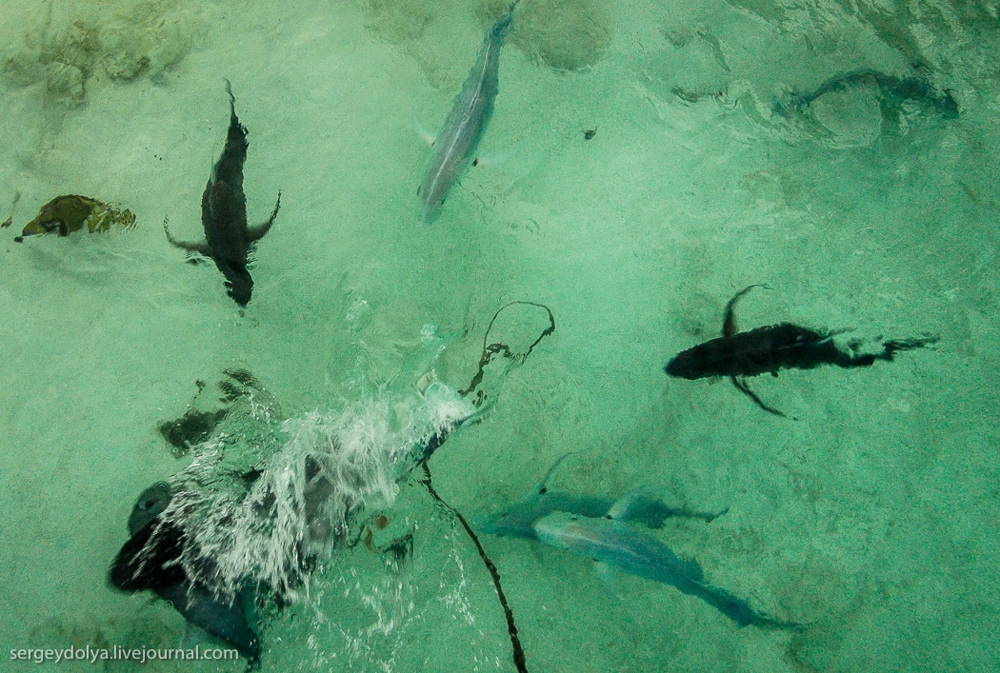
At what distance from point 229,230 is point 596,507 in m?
3.58

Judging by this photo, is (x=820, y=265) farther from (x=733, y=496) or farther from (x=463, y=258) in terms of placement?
(x=463, y=258)

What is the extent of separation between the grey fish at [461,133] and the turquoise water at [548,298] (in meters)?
0.22

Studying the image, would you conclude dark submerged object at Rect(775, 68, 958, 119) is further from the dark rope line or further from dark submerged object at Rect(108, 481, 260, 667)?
dark submerged object at Rect(108, 481, 260, 667)

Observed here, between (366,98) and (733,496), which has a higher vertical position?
(366,98)

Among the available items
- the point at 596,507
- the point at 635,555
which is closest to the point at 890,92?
the point at 596,507

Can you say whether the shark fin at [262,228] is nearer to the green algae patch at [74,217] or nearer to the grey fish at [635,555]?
the green algae patch at [74,217]

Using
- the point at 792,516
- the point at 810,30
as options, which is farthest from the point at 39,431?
the point at 810,30

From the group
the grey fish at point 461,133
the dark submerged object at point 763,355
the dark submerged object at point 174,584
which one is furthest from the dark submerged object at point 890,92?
the dark submerged object at point 174,584

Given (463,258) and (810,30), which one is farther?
(810,30)

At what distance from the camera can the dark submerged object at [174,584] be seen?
3498 mm

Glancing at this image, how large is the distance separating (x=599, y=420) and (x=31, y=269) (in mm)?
4977

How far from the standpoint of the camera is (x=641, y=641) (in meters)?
3.68

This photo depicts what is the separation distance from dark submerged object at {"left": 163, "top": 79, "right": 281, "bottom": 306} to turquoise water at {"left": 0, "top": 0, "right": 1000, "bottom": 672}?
0.41ft

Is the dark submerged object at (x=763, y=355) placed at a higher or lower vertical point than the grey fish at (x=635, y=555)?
higher
